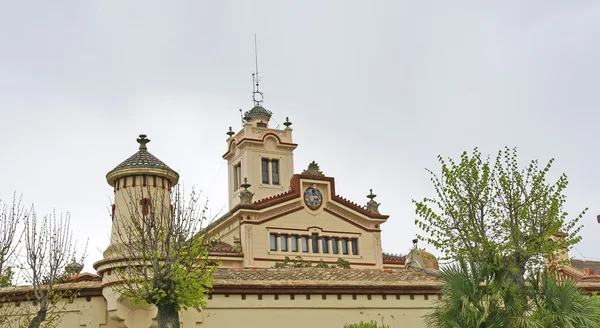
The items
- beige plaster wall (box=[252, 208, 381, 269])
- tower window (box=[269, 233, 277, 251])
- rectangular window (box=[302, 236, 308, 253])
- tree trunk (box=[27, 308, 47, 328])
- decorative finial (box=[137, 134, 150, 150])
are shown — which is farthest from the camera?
rectangular window (box=[302, 236, 308, 253])

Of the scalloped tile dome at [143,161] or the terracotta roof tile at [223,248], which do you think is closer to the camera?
the scalloped tile dome at [143,161]

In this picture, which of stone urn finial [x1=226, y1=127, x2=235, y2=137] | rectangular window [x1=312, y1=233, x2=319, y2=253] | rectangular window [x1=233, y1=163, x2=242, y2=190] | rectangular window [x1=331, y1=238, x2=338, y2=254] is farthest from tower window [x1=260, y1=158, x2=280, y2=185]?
rectangular window [x1=331, y1=238, x2=338, y2=254]

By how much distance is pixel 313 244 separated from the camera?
47.2 meters

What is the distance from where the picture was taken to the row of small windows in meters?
46.4

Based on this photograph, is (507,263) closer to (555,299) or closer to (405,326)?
(555,299)

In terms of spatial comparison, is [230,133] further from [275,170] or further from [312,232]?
[312,232]

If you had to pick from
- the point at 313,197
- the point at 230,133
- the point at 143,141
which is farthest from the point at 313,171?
the point at 143,141

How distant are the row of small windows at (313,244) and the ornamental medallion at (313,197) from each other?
1.90 m

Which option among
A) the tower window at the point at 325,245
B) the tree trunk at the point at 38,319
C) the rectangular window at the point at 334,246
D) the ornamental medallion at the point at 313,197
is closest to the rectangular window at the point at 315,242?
the tower window at the point at 325,245

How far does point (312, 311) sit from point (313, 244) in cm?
2621

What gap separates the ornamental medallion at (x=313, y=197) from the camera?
47.7m

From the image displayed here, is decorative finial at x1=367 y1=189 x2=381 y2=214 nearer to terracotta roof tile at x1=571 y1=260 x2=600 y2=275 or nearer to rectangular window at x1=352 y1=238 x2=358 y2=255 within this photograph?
rectangular window at x1=352 y1=238 x2=358 y2=255

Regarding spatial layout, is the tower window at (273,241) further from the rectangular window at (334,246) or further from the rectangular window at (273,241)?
the rectangular window at (334,246)

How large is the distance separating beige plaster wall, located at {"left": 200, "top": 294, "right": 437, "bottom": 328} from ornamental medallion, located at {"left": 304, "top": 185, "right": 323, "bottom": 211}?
83.2 feet
